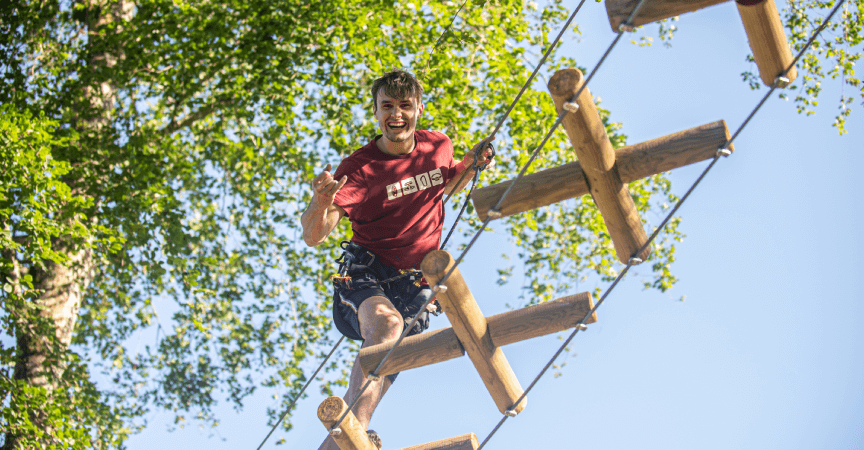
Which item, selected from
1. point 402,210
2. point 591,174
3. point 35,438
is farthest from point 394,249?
point 35,438

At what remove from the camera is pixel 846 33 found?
647 centimetres

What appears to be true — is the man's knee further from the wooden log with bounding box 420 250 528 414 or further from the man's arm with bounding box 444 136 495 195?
the man's arm with bounding box 444 136 495 195

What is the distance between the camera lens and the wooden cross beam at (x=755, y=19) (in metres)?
2.33

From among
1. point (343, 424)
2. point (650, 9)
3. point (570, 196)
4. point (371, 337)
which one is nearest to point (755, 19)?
point (650, 9)

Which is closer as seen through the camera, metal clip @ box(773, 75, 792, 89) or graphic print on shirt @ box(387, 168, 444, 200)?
metal clip @ box(773, 75, 792, 89)

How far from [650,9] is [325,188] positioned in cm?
118

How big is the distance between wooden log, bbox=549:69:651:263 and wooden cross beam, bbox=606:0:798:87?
24cm

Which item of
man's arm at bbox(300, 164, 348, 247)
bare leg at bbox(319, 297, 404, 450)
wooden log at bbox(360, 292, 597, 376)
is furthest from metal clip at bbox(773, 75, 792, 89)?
bare leg at bbox(319, 297, 404, 450)

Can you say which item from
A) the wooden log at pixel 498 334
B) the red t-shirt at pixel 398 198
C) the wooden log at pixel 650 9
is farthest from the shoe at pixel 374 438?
the wooden log at pixel 650 9

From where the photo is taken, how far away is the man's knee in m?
2.82

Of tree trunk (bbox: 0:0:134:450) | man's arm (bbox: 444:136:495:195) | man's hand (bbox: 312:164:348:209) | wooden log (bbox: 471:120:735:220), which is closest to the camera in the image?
wooden log (bbox: 471:120:735:220)

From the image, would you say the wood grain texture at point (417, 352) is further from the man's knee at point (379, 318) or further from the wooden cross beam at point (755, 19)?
the wooden cross beam at point (755, 19)

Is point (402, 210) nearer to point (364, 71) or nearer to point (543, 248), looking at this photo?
point (364, 71)

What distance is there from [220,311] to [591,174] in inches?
262
